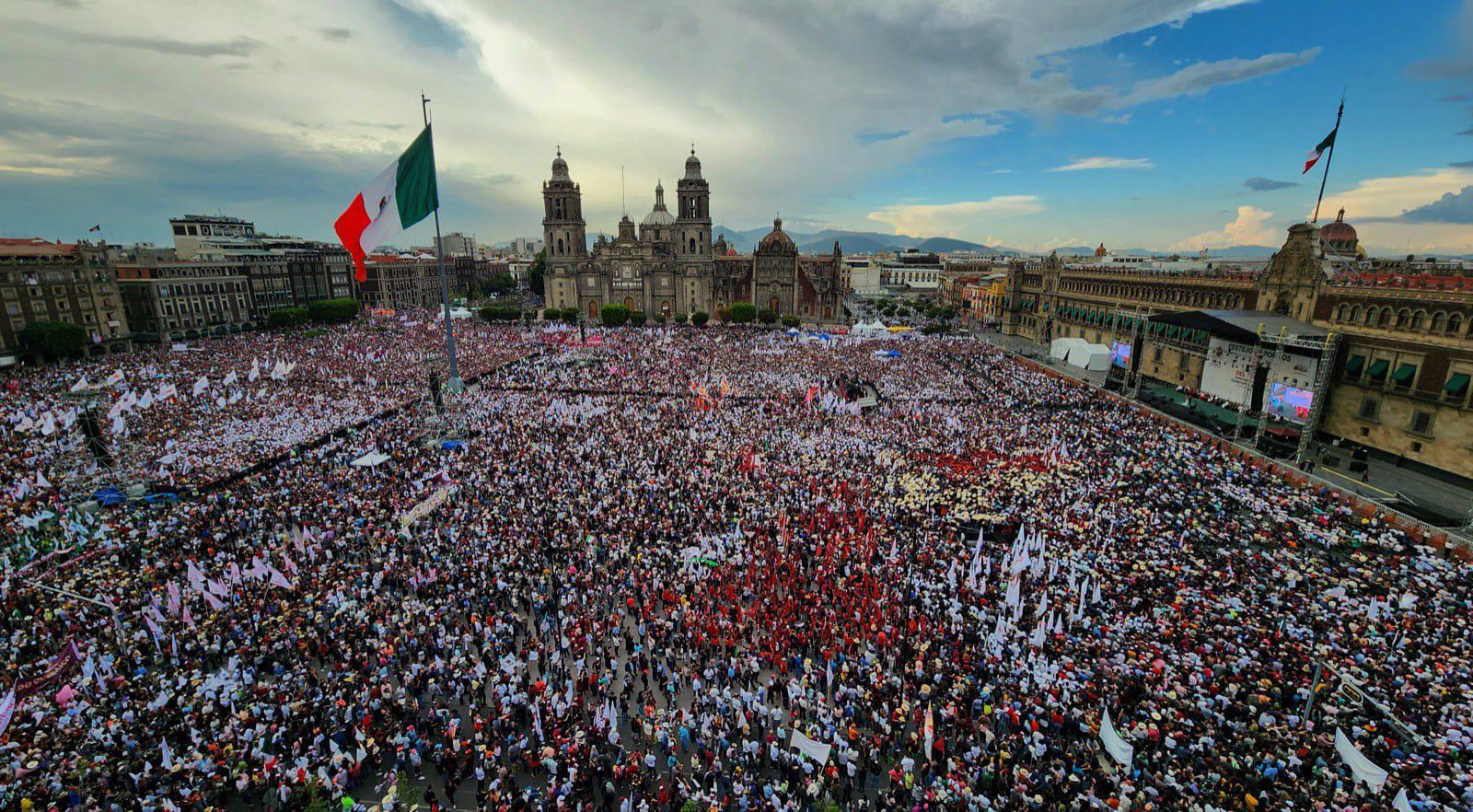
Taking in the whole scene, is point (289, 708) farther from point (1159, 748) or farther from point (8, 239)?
point (8, 239)

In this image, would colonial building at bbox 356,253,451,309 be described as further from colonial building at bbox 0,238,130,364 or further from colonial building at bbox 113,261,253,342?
colonial building at bbox 0,238,130,364

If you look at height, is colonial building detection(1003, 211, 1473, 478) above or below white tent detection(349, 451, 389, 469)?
above

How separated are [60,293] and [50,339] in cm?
960

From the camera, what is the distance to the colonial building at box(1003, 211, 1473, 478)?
27.3m

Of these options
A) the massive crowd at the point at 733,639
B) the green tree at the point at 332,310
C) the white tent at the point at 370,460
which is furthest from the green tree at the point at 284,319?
the white tent at the point at 370,460

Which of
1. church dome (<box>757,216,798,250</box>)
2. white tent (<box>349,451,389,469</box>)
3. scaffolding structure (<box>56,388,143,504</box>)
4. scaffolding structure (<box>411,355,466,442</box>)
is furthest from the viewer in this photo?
church dome (<box>757,216,798,250</box>)

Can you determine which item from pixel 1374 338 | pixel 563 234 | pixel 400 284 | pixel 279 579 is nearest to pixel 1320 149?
pixel 1374 338

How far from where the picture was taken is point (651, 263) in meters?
88.8

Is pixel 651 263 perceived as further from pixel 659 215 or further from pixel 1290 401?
pixel 1290 401

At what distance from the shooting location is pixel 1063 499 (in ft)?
76.8

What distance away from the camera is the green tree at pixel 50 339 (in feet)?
164

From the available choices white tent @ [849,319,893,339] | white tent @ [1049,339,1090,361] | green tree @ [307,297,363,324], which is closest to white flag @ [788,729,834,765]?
white tent @ [1049,339,1090,361]

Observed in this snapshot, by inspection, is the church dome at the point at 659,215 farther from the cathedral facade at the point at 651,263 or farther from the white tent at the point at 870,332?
the white tent at the point at 870,332

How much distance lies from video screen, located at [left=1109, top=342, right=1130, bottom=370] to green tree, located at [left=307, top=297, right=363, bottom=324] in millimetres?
86770
